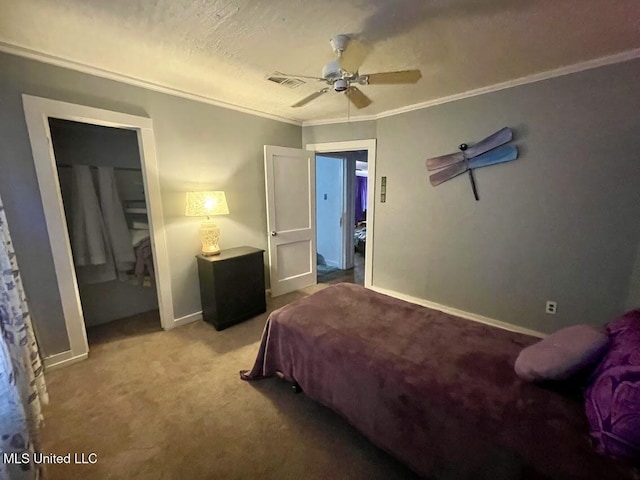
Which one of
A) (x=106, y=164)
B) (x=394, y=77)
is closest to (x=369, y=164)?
(x=394, y=77)

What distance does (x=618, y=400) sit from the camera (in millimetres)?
872

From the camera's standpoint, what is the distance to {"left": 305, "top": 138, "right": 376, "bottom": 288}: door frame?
136 inches

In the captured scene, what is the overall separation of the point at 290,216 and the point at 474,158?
7.19ft

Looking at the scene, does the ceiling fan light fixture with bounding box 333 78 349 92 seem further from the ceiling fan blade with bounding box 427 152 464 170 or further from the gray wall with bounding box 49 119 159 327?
the gray wall with bounding box 49 119 159 327

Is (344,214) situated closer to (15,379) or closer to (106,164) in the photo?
(106,164)

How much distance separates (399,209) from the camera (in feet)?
10.9

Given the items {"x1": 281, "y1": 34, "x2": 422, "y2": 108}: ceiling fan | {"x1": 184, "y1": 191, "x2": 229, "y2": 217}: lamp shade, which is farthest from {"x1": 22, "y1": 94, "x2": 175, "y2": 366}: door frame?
{"x1": 281, "y1": 34, "x2": 422, "y2": 108}: ceiling fan

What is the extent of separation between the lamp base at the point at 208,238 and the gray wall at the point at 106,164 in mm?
781

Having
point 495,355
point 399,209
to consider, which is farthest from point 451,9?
point 399,209

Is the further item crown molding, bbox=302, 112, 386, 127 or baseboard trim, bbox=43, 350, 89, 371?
crown molding, bbox=302, 112, 386, 127

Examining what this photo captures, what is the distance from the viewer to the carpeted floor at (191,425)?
1.39 m

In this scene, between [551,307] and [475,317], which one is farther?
[475,317]

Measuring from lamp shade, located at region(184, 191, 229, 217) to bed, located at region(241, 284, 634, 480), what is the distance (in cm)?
137

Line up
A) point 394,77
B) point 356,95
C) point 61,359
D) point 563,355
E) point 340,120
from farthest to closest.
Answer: point 340,120, point 61,359, point 356,95, point 394,77, point 563,355
